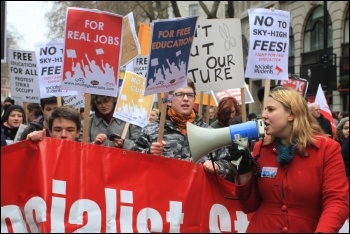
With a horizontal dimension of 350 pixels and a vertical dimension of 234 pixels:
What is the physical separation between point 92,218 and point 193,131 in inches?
33.8

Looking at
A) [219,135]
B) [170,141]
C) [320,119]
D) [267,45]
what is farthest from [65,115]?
[320,119]

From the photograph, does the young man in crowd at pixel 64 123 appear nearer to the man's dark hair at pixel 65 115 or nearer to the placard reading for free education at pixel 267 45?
the man's dark hair at pixel 65 115

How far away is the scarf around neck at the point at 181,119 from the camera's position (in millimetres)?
5246

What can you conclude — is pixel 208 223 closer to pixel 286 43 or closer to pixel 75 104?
pixel 286 43

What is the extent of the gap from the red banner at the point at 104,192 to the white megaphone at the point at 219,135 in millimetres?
388

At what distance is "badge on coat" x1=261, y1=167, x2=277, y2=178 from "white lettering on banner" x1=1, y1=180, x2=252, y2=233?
0.92m

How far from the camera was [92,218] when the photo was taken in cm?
454

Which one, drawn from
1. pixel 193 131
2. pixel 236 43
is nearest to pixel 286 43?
pixel 236 43

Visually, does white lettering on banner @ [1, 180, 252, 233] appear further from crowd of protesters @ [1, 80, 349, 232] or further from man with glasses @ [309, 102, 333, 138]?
man with glasses @ [309, 102, 333, 138]

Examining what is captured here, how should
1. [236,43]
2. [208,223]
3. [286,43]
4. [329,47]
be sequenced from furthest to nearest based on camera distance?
[329,47] < [286,43] < [236,43] < [208,223]

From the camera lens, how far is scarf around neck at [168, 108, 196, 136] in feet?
17.2

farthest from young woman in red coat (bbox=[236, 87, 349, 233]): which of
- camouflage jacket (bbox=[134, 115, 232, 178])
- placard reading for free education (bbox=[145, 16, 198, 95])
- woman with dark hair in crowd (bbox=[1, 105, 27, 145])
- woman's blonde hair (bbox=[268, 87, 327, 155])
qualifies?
woman with dark hair in crowd (bbox=[1, 105, 27, 145])

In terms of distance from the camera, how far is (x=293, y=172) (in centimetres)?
391

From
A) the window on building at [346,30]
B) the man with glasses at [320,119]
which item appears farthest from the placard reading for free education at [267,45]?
the window on building at [346,30]
